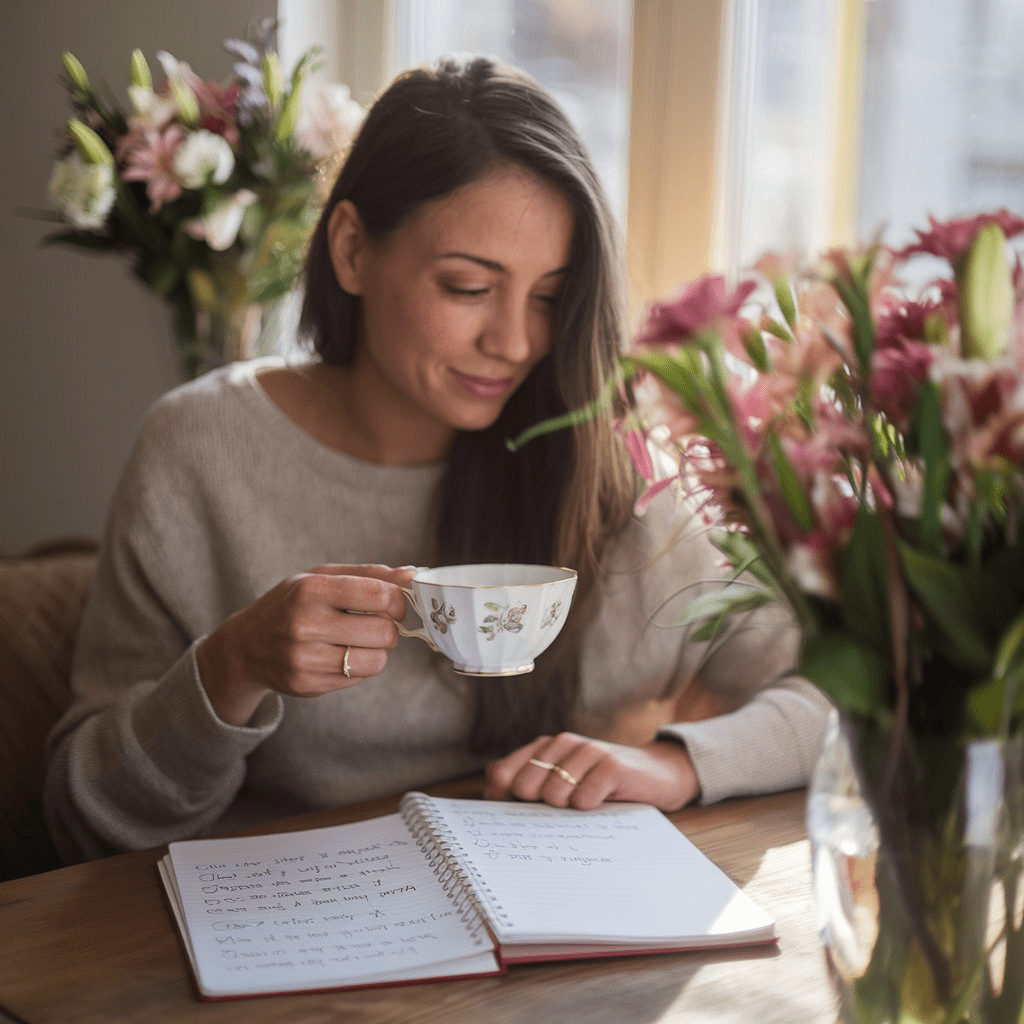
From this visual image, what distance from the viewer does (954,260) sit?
612 millimetres

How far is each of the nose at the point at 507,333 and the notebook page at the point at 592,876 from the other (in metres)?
0.49

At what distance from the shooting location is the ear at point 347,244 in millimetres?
1436

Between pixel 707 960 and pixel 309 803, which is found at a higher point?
pixel 707 960

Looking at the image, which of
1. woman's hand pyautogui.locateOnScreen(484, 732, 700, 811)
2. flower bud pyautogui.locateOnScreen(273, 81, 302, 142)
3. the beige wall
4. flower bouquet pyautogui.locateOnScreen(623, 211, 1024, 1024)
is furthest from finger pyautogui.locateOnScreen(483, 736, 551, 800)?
the beige wall

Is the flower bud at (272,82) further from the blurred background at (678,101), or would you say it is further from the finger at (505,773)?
the finger at (505,773)

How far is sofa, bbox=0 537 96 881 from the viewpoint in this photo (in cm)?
131

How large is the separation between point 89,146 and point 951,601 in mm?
1680

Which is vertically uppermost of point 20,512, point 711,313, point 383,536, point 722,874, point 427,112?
point 427,112

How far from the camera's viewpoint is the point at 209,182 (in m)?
1.90

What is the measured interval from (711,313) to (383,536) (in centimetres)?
93

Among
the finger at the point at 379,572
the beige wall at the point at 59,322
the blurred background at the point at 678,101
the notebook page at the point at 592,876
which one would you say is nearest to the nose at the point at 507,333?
the blurred background at the point at 678,101

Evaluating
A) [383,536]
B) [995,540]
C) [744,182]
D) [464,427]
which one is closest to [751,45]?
[744,182]

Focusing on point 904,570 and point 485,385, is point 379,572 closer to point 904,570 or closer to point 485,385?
point 485,385

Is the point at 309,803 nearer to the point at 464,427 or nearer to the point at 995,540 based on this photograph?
the point at 464,427
